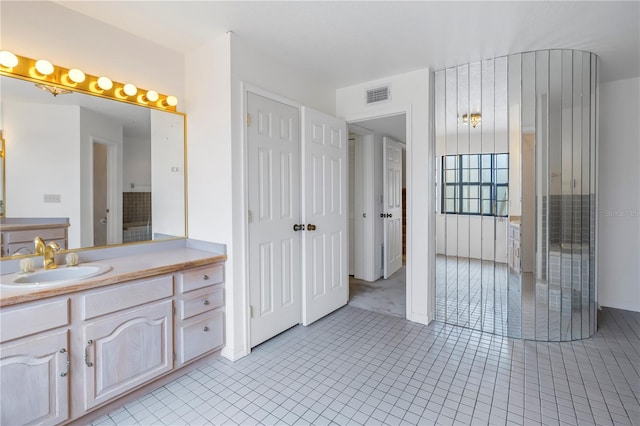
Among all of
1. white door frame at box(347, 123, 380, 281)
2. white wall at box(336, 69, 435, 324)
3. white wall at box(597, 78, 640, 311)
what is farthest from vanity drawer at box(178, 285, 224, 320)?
white wall at box(597, 78, 640, 311)

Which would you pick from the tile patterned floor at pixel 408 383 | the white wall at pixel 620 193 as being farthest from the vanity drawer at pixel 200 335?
the white wall at pixel 620 193

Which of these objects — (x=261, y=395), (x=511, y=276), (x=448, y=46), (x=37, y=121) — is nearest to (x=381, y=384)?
(x=261, y=395)

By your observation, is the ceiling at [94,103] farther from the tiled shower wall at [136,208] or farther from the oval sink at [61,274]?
the oval sink at [61,274]

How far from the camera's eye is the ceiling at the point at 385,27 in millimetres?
1957

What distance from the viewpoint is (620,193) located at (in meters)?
3.30

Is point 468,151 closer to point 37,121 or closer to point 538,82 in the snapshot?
point 538,82

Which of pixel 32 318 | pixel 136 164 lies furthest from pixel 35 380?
pixel 136 164

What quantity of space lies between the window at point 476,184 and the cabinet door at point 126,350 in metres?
2.55

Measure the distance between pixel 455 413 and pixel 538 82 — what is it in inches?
102

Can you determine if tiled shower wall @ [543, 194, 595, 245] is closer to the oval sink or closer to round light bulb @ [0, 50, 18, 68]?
the oval sink

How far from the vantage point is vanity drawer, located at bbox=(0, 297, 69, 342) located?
137 cm

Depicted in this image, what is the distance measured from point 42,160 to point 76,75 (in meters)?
0.58

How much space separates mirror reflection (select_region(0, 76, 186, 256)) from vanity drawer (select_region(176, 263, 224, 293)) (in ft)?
1.80

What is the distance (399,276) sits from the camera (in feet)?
15.2
